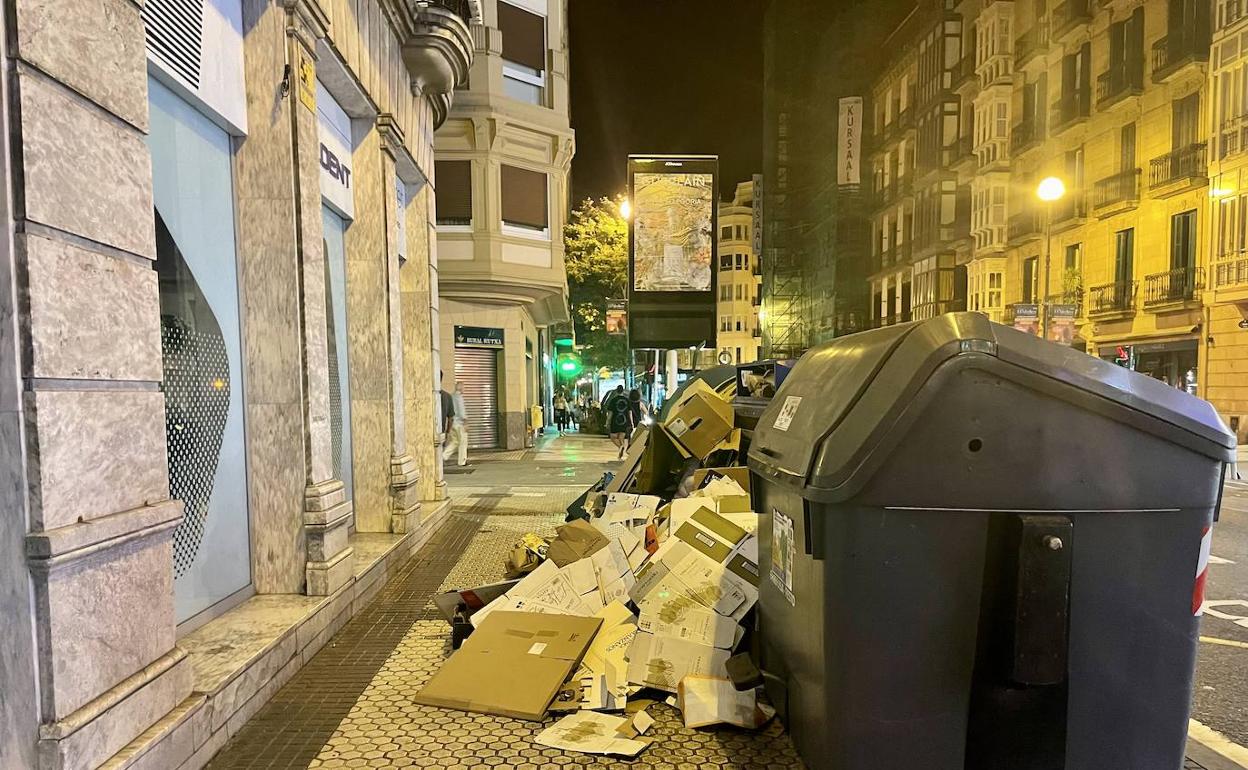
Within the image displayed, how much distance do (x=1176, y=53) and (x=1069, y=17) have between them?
20.8ft

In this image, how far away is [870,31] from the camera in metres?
44.0

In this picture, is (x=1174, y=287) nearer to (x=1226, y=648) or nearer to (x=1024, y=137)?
(x=1024, y=137)

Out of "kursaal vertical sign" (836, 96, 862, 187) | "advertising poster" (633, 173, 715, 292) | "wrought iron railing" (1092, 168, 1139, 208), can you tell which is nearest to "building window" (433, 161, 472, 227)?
"advertising poster" (633, 173, 715, 292)

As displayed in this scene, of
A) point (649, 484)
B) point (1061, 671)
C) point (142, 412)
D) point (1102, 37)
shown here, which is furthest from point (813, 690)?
point (1102, 37)

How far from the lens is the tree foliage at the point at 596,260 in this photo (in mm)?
30734

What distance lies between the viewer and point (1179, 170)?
68.7 ft

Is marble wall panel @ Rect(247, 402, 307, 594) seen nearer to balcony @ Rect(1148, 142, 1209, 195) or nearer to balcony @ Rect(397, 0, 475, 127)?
balcony @ Rect(397, 0, 475, 127)

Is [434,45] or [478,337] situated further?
[478,337]

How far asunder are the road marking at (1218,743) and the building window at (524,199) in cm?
1504

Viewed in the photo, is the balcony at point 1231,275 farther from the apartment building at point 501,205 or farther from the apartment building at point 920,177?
the apartment building at point 501,205

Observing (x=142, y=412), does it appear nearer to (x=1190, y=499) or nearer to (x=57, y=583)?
(x=57, y=583)

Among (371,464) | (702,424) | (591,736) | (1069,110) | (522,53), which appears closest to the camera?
(591,736)

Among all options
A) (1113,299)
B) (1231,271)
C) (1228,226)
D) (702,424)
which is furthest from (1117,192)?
(702,424)

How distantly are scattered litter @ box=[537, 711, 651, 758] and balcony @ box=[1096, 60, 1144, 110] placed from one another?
29.4 meters
